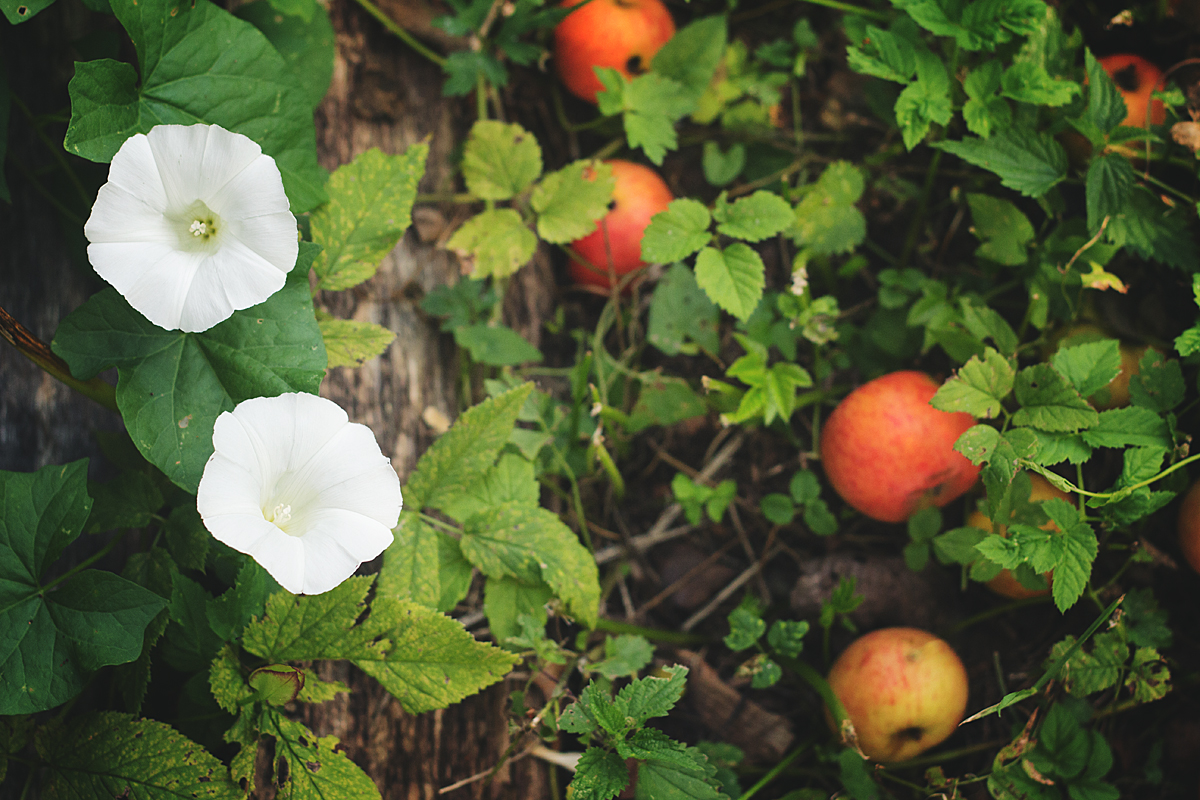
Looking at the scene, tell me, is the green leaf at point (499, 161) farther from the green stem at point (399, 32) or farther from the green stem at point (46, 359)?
the green stem at point (46, 359)

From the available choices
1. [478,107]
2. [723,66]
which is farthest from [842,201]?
[478,107]

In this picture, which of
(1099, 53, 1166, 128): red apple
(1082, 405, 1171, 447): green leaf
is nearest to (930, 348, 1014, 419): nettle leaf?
(1082, 405, 1171, 447): green leaf

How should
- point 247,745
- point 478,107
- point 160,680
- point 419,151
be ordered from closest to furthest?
point 247,745
point 160,680
point 419,151
point 478,107

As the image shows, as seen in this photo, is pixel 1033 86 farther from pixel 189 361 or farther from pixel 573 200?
pixel 189 361

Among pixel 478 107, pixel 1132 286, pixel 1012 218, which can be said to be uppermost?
pixel 478 107

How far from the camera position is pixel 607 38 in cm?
216

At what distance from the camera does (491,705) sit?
1803 mm

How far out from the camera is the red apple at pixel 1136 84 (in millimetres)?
1878

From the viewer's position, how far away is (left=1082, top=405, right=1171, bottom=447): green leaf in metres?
1.49

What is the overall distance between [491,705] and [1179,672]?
1734 mm

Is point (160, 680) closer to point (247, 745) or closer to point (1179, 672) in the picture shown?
point (247, 745)

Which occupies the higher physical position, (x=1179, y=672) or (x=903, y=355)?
(x=903, y=355)

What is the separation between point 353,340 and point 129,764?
0.82m

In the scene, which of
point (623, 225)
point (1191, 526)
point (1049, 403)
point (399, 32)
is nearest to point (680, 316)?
point (623, 225)
